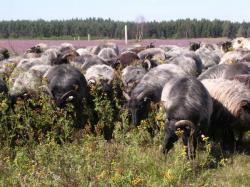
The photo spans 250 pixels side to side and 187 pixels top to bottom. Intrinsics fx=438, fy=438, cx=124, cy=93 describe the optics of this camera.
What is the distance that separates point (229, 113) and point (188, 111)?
1311 mm

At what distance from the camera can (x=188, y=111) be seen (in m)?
8.54

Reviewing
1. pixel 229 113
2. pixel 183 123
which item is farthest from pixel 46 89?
pixel 229 113

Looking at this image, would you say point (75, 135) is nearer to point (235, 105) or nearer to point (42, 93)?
point (42, 93)

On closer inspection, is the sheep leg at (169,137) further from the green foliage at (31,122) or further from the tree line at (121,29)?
the tree line at (121,29)

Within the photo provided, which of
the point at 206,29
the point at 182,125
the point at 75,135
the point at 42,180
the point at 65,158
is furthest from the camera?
the point at 206,29

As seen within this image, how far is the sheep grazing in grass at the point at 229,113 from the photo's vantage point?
9242mm

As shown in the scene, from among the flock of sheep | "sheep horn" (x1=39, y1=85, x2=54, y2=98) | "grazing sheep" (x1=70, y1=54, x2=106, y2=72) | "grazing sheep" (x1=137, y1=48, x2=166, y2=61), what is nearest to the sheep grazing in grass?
the flock of sheep

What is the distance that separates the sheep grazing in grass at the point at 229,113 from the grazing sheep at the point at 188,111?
1.47 feet

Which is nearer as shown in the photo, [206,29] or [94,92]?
[94,92]

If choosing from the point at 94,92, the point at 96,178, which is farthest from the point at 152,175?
the point at 94,92

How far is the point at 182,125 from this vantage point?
27.1 feet

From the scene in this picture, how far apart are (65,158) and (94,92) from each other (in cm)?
395

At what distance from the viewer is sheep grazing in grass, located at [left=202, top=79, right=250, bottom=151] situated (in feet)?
30.3

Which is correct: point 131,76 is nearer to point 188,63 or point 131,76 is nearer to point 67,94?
point 188,63
